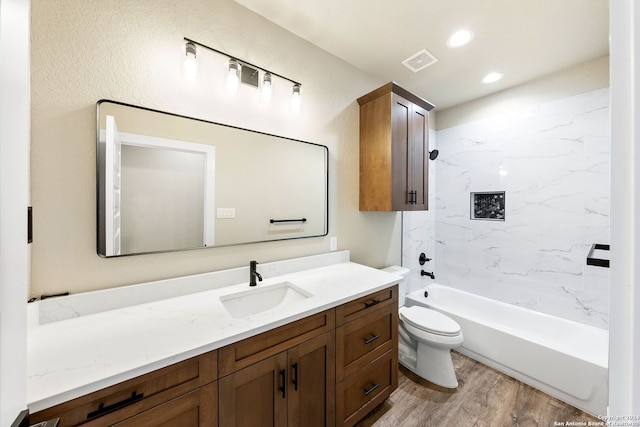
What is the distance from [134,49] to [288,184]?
109cm

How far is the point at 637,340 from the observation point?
1.04ft

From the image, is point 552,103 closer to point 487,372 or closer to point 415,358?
point 487,372

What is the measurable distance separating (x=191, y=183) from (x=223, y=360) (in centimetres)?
93

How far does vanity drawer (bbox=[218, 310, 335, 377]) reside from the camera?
0.95 metres

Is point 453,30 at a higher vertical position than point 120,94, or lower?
higher

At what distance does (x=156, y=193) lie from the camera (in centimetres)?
125

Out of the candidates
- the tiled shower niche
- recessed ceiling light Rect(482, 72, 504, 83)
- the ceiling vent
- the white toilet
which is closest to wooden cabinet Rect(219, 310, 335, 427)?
the white toilet

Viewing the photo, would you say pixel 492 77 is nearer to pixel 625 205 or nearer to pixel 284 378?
pixel 625 205

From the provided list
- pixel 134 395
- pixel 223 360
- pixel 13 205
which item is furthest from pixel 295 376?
pixel 13 205

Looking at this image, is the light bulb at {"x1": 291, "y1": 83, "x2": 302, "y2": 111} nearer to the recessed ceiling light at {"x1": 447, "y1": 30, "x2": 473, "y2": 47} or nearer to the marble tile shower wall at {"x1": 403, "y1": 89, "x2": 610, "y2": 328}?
the recessed ceiling light at {"x1": 447, "y1": 30, "x2": 473, "y2": 47}

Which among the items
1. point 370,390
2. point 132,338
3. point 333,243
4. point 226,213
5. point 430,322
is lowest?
point 370,390

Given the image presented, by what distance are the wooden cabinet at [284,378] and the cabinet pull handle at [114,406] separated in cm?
27

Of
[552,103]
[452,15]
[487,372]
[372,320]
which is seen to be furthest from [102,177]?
[552,103]

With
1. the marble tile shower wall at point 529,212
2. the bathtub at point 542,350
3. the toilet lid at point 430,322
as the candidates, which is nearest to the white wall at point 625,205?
the toilet lid at point 430,322
